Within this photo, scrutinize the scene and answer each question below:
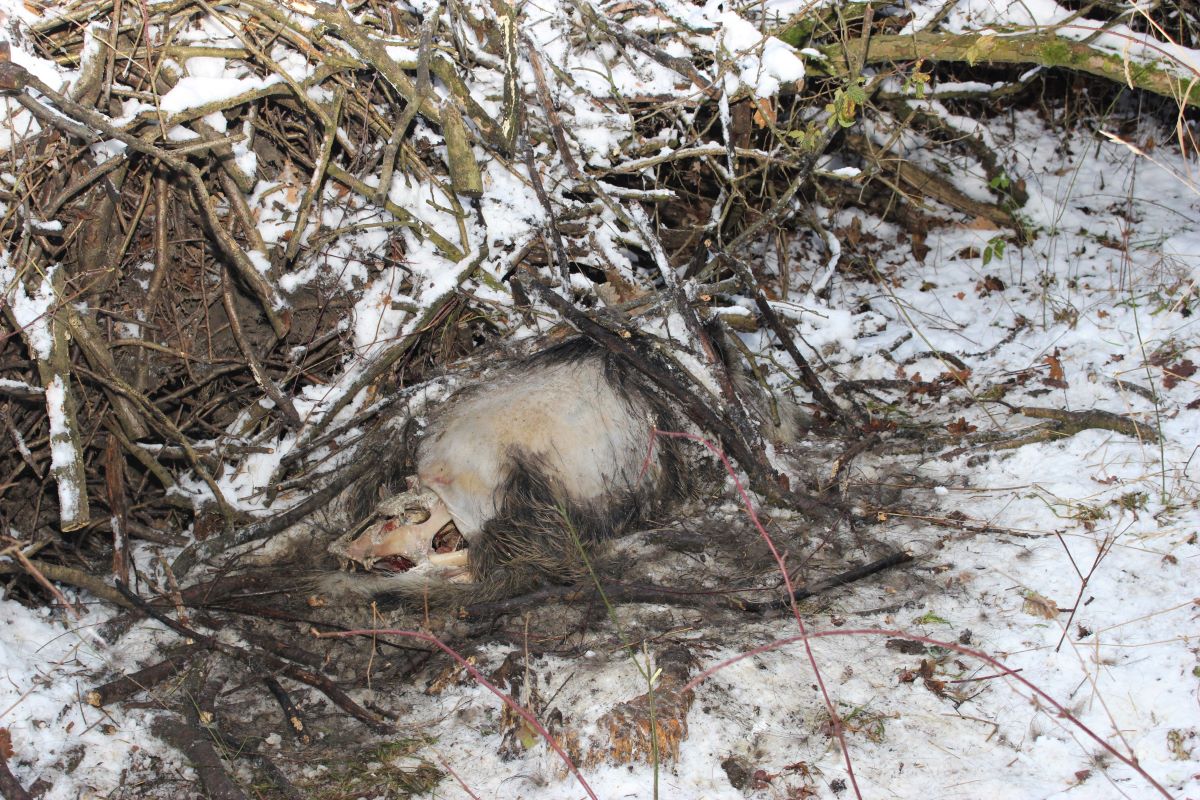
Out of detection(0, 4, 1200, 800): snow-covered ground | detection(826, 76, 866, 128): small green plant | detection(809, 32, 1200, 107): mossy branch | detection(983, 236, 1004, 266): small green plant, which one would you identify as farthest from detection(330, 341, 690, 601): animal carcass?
detection(983, 236, 1004, 266): small green plant

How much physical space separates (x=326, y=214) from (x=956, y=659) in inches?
104

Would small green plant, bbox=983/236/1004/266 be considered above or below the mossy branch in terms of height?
below

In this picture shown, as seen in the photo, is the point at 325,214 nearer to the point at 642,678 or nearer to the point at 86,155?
the point at 86,155

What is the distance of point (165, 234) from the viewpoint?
293 cm

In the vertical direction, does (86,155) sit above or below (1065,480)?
above

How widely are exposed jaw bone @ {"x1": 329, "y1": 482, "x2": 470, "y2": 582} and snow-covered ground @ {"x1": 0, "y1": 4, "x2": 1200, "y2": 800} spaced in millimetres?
537

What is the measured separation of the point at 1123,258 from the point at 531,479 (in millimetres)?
2959

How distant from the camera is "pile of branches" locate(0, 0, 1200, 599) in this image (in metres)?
2.76

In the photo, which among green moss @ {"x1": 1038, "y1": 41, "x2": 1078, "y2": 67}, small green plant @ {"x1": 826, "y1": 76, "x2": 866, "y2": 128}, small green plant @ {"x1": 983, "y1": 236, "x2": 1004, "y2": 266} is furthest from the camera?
small green plant @ {"x1": 983, "y1": 236, "x2": 1004, "y2": 266}

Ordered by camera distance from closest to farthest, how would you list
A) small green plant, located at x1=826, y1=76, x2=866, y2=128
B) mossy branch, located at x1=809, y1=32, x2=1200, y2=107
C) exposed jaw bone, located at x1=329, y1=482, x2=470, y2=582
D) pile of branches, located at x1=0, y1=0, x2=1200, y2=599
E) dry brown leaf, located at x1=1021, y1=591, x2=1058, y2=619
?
1. dry brown leaf, located at x1=1021, y1=591, x2=1058, y2=619
2. pile of branches, located at x1=0, y1=0, x2=1200, y2=599
3. small green plant, located at x1=826, y1=76, x2=866, y2=128
4. exposed jaw bone, located at x1=329, y1=482, x2=470, y2=582
5. mossy branch, located at x1=809, y1=32, x2=1200, y2=107

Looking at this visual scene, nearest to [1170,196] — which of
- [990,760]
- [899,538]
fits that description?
[899,538]

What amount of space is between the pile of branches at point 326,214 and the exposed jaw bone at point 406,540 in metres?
0.25

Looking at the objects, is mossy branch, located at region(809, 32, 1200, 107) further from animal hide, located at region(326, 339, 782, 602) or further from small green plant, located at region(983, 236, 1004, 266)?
animal hide, located at region(326, 339, 782, 602)

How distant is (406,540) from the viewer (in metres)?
3.00
